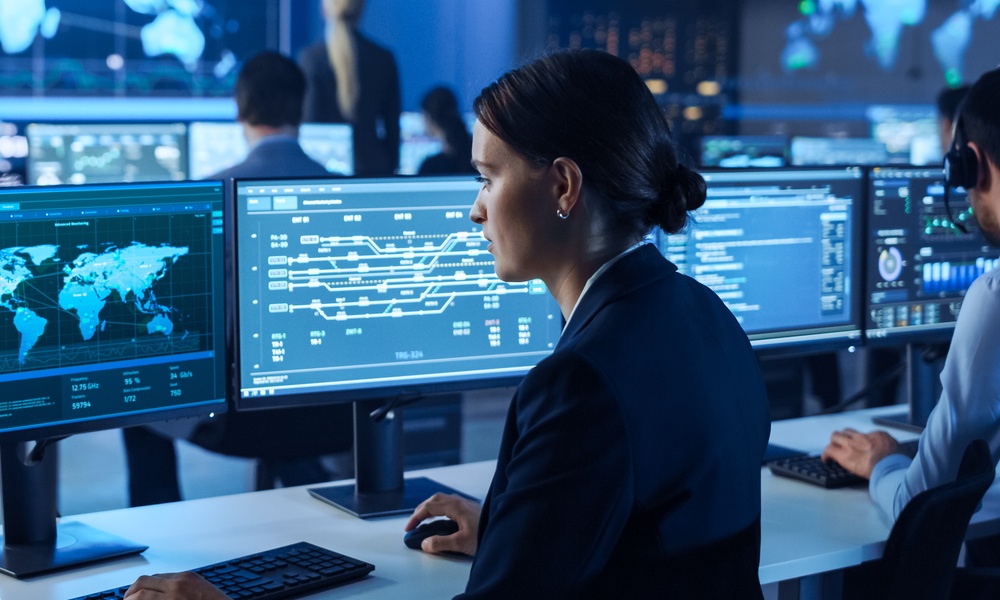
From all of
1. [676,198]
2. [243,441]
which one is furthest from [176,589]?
[243,441]

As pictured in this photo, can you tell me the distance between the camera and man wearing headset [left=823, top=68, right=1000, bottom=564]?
6.12 ft

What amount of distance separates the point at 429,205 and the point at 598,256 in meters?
0.67

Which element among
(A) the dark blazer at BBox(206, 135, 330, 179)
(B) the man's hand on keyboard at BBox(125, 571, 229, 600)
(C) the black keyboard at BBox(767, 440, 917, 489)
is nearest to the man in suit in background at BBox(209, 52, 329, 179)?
(A) the dark blazer at BBox(206, 135, 330, 179)

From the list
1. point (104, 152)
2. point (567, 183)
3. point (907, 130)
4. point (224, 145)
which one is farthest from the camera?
point (907, 130)

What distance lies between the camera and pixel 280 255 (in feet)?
6.23

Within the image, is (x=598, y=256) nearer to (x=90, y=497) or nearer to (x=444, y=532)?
(x=444, y=532)

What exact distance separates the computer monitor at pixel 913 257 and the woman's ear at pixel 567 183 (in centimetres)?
132

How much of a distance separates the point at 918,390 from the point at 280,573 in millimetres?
1579

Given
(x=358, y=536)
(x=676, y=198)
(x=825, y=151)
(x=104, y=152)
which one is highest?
(x=825, y=151)

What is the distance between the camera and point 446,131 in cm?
536

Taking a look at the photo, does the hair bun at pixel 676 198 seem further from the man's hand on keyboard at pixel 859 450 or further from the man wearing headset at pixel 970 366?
the man's hand on keyboard at pixel 859 450

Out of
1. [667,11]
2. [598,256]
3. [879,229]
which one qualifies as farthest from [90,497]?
[667,11]

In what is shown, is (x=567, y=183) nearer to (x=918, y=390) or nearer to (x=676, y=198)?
(x=676, y=198)

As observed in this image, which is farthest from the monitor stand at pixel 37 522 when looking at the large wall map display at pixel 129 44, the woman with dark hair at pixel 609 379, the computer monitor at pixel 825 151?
the computer monitor at pixel 825 151
